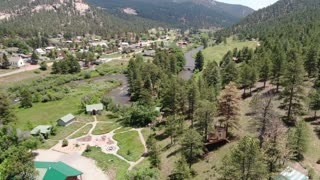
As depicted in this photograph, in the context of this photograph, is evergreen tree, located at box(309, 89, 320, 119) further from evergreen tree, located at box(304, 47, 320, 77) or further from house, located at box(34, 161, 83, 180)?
house, located at box(34, 161, 83, 180)

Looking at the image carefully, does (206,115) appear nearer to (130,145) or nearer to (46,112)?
(130,145)

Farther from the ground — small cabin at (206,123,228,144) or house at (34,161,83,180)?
small cabin at (206,123,228,144)

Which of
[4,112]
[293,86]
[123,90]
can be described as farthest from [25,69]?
[293,86]

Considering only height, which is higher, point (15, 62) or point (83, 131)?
point (15, 62)

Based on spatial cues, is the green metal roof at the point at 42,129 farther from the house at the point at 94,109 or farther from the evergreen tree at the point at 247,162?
the evergreen tree at the point at 247,162

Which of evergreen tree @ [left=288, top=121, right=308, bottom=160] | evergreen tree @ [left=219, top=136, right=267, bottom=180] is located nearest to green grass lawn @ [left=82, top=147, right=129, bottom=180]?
evergreen tree @ [left=219, top=136, right=267, bottom=180]

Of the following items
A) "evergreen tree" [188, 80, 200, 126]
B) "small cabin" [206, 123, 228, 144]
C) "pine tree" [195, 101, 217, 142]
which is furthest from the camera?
"evergreen tree" [188, 80, 200, 126]

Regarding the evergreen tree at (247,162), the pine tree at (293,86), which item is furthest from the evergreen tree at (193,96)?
the evergreen tree at (247,162)
